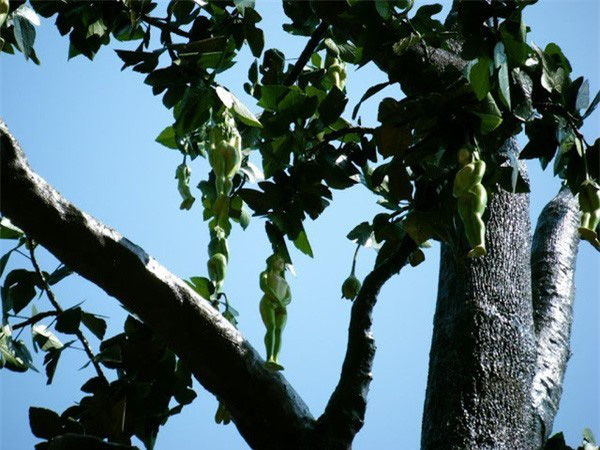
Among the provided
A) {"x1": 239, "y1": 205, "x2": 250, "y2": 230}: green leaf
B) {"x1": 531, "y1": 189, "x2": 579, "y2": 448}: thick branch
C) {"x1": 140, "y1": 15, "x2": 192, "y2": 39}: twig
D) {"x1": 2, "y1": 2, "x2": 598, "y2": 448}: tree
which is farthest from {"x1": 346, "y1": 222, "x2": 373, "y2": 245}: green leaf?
{"x1": 140, "y1": 15, "x2": 192, "y2": 39}: twig

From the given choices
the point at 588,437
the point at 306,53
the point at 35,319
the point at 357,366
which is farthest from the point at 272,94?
the point at 588,437

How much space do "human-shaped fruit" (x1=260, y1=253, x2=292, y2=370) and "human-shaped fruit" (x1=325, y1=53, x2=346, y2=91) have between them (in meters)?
0.38

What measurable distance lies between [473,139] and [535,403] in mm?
389

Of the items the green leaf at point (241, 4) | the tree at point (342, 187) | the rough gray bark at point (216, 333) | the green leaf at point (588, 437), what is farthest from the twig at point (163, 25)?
the green leaf at point (588, 437)

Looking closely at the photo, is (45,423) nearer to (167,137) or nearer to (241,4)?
(167,137)

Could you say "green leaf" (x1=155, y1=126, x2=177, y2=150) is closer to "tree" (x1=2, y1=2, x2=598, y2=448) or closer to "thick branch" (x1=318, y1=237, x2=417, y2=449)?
"tree" (x1=2, y1=2, x2=598, y2=448)

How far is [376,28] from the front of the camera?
0.81 metres

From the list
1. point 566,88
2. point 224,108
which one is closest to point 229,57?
point 224,108

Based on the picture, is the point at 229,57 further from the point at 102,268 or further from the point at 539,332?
the point at 539,332

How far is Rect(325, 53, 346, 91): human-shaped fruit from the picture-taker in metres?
1.12

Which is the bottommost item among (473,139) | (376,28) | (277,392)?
(277,392)

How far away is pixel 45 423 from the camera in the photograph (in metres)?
1.00

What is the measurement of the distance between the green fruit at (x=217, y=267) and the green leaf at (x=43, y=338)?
0.37m

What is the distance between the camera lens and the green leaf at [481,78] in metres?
0.72
